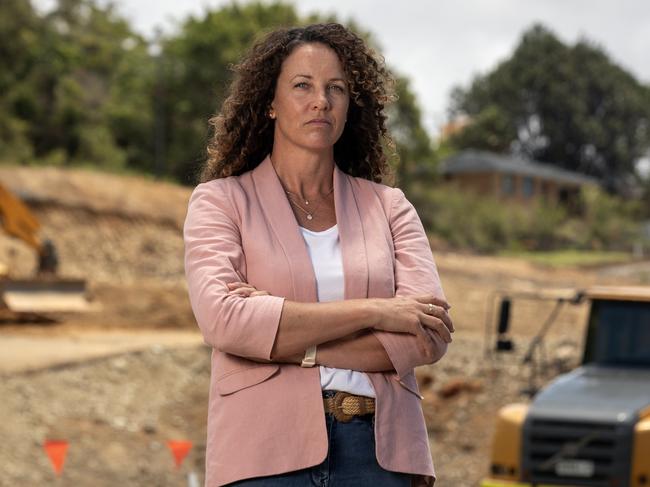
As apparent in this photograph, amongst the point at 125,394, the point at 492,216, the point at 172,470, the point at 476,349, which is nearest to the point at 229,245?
the point at 172,470

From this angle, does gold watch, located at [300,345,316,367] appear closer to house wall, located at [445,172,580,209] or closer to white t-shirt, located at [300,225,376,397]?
white t-shirt, located at [300,225,376,397]

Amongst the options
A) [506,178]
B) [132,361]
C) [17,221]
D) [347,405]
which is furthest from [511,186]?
[347,405]

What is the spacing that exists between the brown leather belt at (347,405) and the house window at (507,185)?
195ft

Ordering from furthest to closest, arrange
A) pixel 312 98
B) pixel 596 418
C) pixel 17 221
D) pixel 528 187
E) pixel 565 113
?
1. pixel 565 113
2. pixel 528 187
3. pixel 17 221
4. pixel 596 418
5. pixel 312 98

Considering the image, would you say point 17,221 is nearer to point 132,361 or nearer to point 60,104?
point 132,361

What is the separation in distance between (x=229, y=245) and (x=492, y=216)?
46.2m

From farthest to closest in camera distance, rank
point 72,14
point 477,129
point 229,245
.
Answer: point 477,129, point 72,14, point 229,245

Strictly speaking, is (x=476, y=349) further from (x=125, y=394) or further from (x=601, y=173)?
(x=601, y=173)

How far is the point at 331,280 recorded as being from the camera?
8.93ft

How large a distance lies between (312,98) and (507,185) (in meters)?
60.0

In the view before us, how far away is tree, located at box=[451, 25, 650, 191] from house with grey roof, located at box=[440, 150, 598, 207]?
6.57 m

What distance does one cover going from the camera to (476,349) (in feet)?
74.0

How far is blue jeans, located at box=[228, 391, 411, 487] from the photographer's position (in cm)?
261

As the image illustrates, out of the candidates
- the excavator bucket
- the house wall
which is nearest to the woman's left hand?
the excavator bucket
